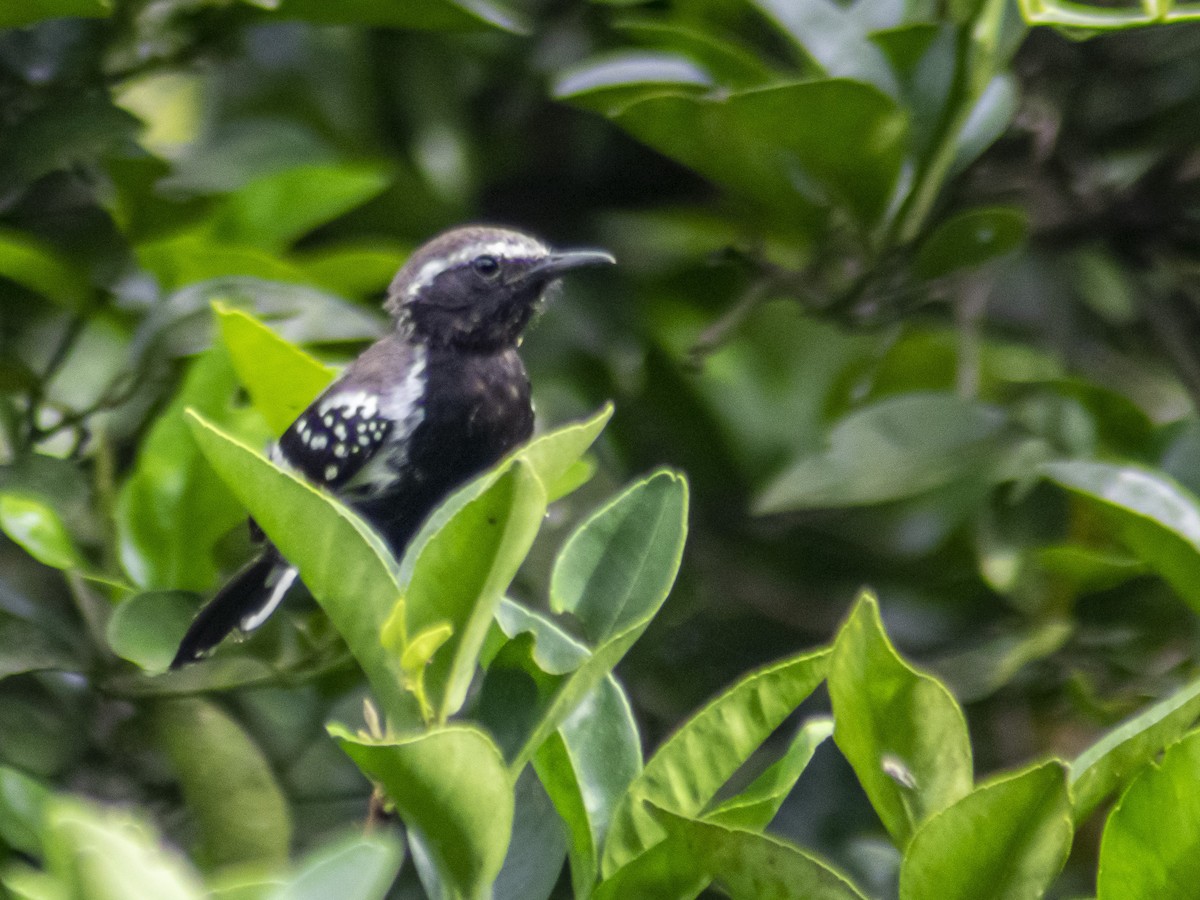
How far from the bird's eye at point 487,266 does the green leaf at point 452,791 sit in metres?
1.02

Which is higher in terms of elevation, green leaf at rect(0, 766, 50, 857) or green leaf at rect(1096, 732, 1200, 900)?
green leaf at rect(1096, 732, 1200, 900)

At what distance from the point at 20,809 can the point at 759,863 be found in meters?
0.67

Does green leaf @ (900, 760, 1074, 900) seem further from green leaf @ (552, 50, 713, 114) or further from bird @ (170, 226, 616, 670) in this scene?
green leaf @ (552, 50, 713, 114)

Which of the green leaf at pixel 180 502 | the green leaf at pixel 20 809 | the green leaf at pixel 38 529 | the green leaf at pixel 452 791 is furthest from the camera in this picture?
the green leaf at pixel 180 502

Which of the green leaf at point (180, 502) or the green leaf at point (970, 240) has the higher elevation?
the green leaf at point (970, 240)

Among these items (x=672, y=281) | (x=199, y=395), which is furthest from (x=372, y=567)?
(x=672, y=281)

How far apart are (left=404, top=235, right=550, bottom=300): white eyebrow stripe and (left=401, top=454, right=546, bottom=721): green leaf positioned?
2.92 ft

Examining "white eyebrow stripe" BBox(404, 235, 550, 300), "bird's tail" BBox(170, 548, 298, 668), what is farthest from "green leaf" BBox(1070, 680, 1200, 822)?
"white eyebrow stripe" BBox(404, 235, 550, 300)

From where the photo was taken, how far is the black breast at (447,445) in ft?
5.05

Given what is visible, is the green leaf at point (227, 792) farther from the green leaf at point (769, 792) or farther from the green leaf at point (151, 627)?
the green leaf at point (769, 792)

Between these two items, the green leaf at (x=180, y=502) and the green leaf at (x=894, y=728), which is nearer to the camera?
the green leaf at (x=894, y=728)

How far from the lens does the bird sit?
4.72 feet

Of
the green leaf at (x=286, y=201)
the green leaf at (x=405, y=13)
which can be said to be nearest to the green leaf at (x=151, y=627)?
the green leaf at (x=286, y=201)

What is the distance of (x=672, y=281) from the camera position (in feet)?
6.88
